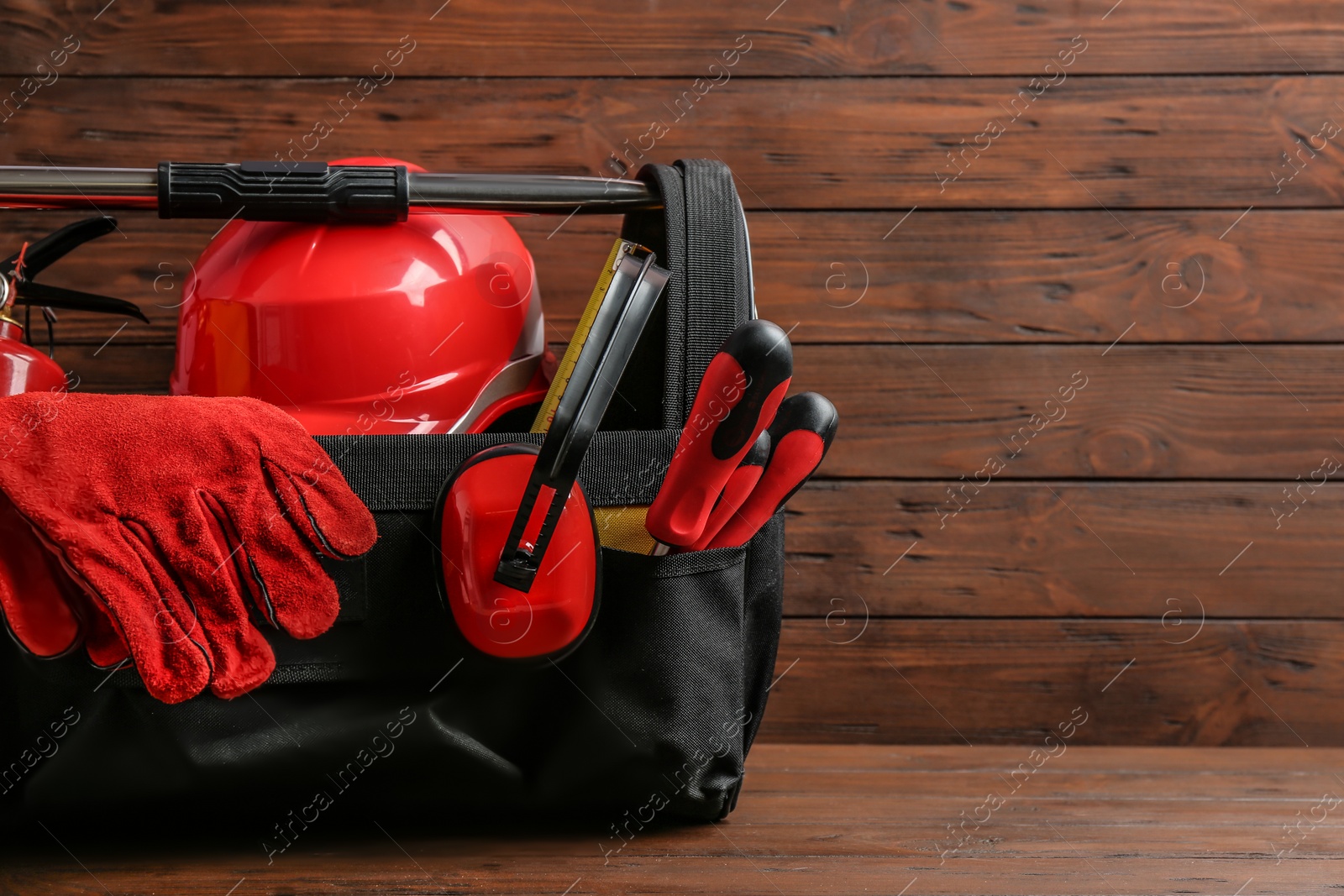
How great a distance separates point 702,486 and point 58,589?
330 millimetres

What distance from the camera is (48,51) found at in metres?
0.87

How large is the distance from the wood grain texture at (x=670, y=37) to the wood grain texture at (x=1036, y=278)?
6.0 inches

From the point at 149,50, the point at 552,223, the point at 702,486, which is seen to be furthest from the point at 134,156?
the point at 702,486

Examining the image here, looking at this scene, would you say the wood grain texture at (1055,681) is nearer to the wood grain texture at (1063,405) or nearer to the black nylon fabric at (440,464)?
the wood grain texture at (1063,405)

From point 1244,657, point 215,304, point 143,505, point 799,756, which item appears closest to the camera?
point 143,505

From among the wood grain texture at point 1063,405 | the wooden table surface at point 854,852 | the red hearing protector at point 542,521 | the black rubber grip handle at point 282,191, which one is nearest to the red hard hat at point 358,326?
the black rubber grip handle at point 282,191

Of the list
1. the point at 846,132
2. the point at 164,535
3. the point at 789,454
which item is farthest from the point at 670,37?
the point at 164,535

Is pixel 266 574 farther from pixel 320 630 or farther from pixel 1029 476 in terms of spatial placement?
pixel 1029 476

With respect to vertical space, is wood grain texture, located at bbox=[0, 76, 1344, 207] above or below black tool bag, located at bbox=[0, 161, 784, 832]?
above

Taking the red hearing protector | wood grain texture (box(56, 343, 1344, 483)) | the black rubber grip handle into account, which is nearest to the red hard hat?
the black rubber grip handle

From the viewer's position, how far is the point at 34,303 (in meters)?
0.65

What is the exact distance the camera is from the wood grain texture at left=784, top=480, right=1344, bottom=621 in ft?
3.01

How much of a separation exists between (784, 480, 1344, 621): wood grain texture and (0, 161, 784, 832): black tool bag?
1.21 ft

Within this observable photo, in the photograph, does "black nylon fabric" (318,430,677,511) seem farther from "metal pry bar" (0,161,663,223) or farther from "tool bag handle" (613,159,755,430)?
"metal pry bar" (0,161,663,223)
